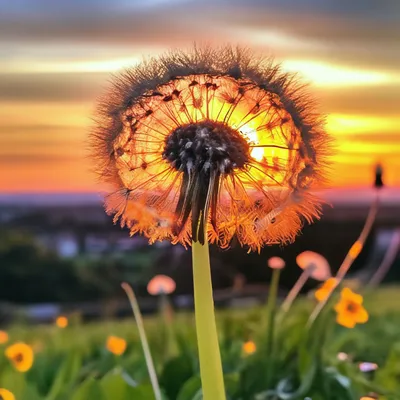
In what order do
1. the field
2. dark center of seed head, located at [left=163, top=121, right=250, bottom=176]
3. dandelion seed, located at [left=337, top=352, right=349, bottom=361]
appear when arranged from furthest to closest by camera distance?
1. dandelion seed, located at [left=337, top=352, right=349, bottom=361]
2. the field
3. dark center of seed head, located at [left=163, top=121, right=250, bottom=176]

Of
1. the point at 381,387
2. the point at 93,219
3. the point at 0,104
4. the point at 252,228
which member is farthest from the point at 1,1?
the point at 381,387

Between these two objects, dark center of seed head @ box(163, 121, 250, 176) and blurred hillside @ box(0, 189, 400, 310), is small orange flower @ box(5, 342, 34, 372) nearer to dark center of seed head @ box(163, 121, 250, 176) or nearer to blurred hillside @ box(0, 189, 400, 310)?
blurred hillside @ box(0, 189, 400, 310)

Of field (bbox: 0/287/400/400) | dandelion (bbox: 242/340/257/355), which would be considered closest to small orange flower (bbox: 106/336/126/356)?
field (bbox: 0/287/400/400)

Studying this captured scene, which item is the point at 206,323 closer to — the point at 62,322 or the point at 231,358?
the point at 231,358

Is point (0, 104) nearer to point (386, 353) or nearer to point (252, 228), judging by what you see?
point (252, 228)

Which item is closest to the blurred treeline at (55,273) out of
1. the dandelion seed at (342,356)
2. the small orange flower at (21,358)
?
the small orange flower at (21,358)

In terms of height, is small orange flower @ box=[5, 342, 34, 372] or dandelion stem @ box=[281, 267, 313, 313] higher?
dandelion stem @ box=[281, 267, 313, 313]

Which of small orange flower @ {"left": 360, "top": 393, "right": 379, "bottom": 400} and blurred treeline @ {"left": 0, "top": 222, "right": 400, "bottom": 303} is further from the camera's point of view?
blurred treeline @ {"left": 0, "top": 222, "right": 400, "bottom": 303}

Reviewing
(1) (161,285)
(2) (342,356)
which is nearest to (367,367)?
(2) (342,356)
